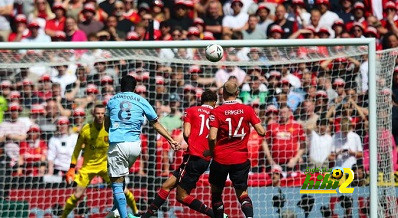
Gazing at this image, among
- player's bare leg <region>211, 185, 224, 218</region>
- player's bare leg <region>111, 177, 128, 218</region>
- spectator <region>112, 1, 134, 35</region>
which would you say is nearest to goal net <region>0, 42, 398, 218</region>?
player's bare leg <region>211, 185, 224, 218</region>

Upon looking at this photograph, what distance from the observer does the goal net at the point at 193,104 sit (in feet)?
42.2

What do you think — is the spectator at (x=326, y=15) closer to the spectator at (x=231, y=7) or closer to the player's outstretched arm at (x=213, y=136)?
the spectator at (x=231, y=7)

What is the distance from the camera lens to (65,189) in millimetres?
13406

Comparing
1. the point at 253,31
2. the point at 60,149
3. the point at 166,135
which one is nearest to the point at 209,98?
the point at 166,135

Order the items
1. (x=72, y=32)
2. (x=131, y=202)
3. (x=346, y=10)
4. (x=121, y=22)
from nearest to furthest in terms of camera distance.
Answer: (x=131, y=202) → (x=72, y=32) → (x=121, y=22) → (x=346, y=10)

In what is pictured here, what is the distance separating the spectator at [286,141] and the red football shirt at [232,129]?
240 cm

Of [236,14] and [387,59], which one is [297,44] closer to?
[387,59]

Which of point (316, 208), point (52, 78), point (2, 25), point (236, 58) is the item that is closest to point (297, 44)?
point (236, 58)

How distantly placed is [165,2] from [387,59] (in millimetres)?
4816

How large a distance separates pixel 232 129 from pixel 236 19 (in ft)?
18.2

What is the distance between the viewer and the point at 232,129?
10.8m

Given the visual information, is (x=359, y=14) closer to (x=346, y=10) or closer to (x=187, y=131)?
(x=346, y=10)

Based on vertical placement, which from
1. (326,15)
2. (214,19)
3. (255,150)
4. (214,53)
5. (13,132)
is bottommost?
(255,150)

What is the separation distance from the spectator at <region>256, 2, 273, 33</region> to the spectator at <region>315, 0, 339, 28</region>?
0.96 m
